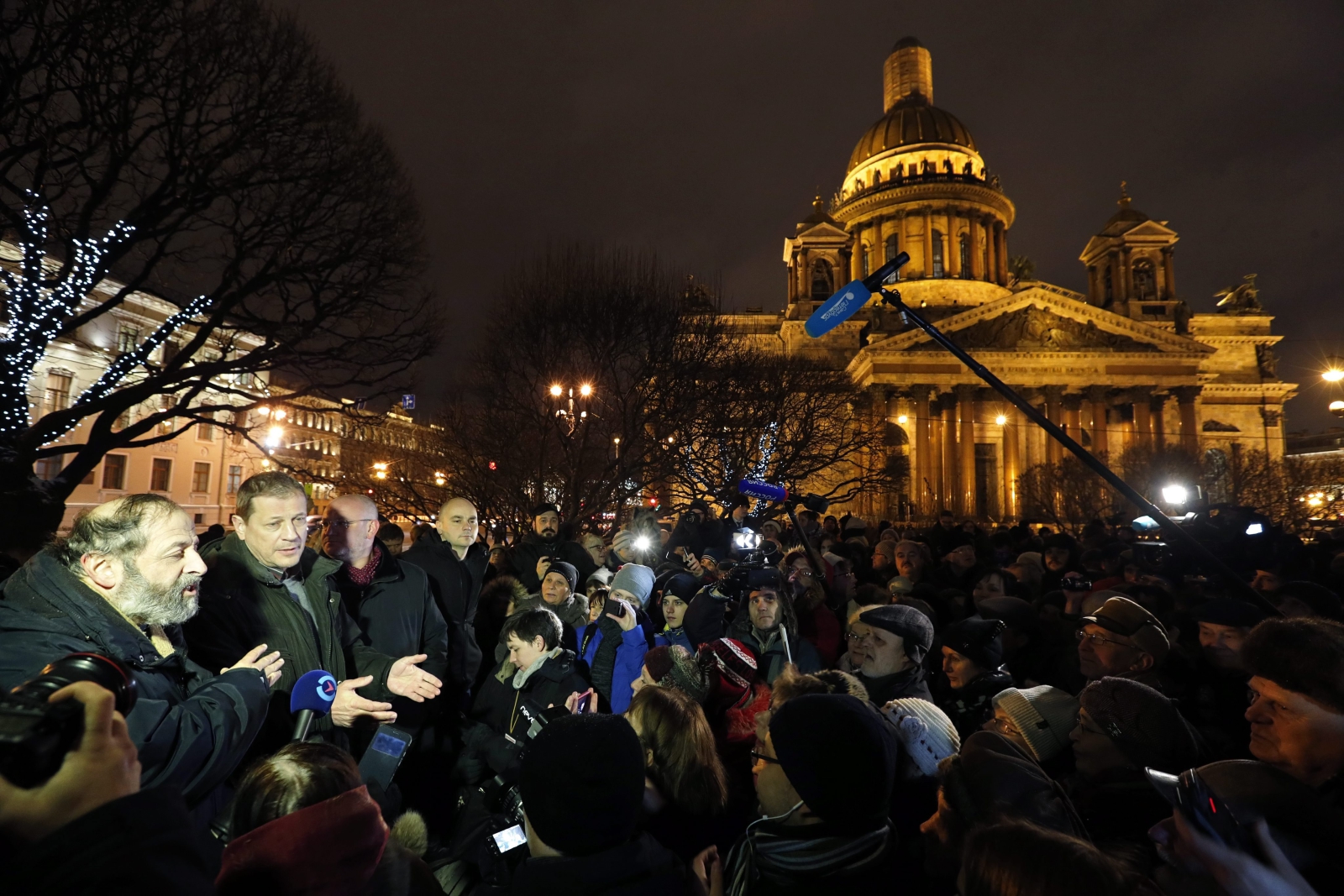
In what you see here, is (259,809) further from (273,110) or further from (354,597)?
(273,110)

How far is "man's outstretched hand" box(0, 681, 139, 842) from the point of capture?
1.03 meters

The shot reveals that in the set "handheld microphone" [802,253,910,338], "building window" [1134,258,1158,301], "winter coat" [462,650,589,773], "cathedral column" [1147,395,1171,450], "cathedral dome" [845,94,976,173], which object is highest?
"cathedral dome" [845,94,976,173]

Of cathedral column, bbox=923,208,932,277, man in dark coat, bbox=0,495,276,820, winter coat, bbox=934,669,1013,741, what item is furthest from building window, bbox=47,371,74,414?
cathedral column, bbox=923,208,932,277

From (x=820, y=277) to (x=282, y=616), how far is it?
46.5 metres

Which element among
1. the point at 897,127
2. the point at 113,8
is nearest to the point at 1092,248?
the point at 897,127

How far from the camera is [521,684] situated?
13.0ft

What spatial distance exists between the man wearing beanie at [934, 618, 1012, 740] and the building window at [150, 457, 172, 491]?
134 feet

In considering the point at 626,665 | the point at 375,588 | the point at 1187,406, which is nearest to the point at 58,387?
the point at 375,588

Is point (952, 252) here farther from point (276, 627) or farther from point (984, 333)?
point (276, 627)

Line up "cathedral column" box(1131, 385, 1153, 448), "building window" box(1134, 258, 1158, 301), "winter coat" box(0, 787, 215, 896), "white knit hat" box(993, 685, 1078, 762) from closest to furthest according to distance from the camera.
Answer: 1. "winter coat" box(0, 787, 215, 896)
2. "white knit hat" box(993, 685, 1078, 762)
3. "cathedral column" box(1131, 385, 1153, 448)
4. "building window" box(1134, 258, 1158, 301)

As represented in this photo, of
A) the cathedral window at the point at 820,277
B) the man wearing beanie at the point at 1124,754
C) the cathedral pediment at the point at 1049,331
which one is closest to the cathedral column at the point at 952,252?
the cathedral window at the point at 820,277

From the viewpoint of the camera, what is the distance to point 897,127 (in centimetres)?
5831

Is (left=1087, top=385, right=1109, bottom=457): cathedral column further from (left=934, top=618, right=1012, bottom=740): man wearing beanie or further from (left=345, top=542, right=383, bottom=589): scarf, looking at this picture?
(left=345, top=542, right=383, bottom=589): scarf

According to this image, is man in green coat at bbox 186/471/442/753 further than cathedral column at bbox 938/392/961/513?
No
